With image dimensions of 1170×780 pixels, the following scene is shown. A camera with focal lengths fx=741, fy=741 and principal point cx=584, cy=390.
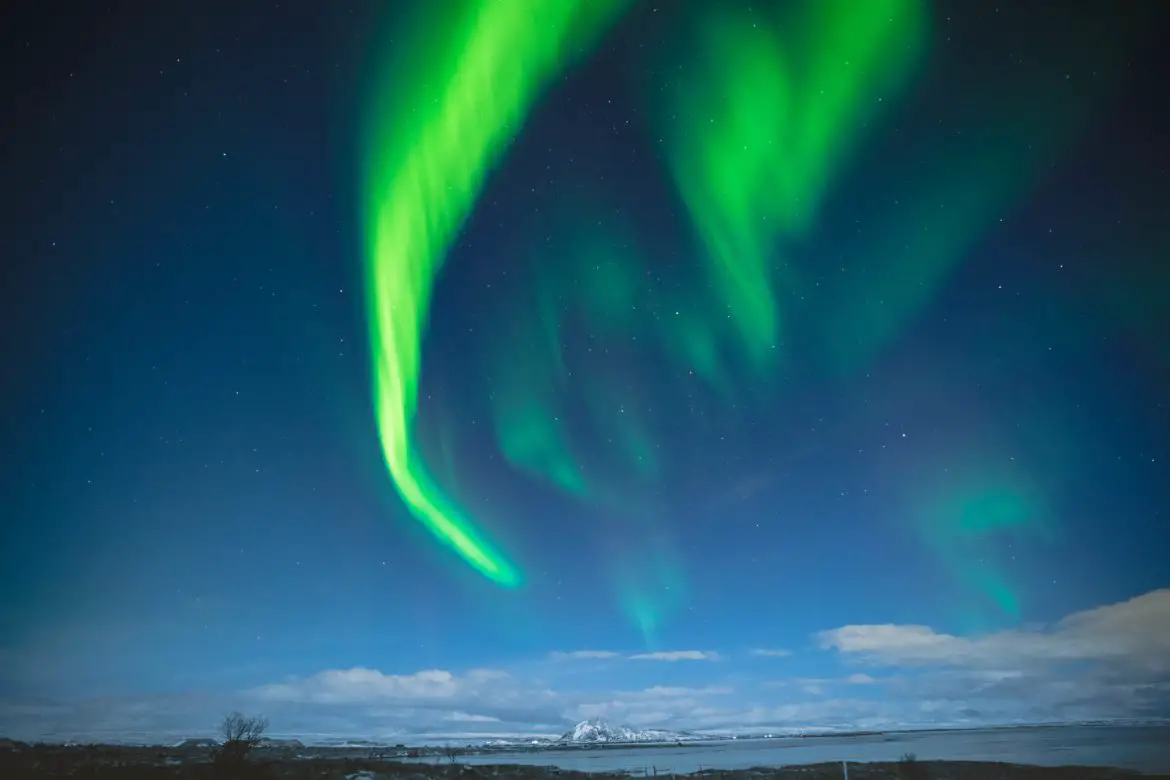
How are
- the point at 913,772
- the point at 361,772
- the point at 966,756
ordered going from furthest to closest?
1. the point at 966,756
2. the point at 913,772
3. the point at 361,772

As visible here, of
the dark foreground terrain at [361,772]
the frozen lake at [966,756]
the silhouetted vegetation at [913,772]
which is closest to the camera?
the dark foreground terrain at [361,772]

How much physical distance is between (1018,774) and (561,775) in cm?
3811

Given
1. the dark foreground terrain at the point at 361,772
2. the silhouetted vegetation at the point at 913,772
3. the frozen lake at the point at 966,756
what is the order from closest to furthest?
the dark foreground terrain at the point at 361,772, the silhouetted vegetation at the point at 913,772, the frozen lake at the point at 966,756

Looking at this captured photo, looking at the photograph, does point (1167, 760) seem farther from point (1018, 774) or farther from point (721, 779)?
point (721, 779)

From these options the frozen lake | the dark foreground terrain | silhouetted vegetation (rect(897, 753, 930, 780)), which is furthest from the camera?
the frozen lake

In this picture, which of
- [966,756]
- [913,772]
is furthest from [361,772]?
[966,756]

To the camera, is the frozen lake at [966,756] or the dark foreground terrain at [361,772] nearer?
the dark foreground terrain at [361,772]

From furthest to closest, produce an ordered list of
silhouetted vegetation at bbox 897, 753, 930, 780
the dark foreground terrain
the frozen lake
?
1. the frozen lake
2. silhouetted vegetation at bbox 897, 753, 930, 780
3. the dark foreground terrain

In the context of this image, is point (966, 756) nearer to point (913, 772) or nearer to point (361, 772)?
point (913, 772)

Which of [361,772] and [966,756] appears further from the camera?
[966,756]

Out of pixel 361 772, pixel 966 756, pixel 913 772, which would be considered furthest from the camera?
pixel 966 756

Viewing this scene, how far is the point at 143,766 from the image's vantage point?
1994 inches

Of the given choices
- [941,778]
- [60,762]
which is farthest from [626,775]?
[60,762]

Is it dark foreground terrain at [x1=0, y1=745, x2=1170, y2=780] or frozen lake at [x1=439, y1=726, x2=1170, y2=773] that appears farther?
frozen lake at [x1=439, y1=726, x2=1170, y2=773]
